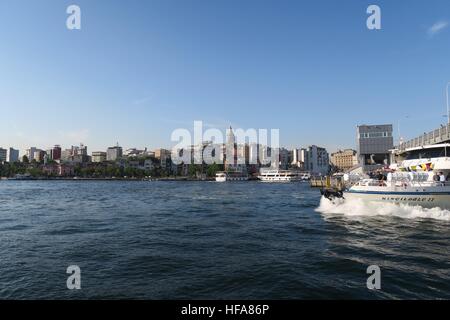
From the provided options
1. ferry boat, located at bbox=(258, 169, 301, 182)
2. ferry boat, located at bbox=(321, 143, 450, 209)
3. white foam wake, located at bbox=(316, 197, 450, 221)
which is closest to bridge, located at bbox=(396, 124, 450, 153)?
ferry boat, located at bbox=(321, 143, 450, 209)

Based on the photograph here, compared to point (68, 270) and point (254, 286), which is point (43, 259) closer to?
point (68, 270)

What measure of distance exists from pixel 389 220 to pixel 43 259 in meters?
23.5

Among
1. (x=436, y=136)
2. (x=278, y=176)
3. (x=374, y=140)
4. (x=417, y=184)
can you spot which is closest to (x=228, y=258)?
(x=417, y=184)

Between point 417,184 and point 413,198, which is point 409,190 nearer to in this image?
point 413,198

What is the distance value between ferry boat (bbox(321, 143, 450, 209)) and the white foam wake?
1.19 ft

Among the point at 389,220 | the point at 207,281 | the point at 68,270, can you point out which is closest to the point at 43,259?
the point at 68,270

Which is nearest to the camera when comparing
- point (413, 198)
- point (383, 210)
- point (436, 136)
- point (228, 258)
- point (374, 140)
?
point (228, 258)

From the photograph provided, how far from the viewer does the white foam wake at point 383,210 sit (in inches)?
1050

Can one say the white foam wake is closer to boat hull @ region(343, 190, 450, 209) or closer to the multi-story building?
boat hull @ region(343, 190, 450, 209)

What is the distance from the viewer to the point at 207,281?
11.9 meters

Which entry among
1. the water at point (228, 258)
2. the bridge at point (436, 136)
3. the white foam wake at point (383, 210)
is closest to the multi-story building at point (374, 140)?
the bridge at point (436, 136)

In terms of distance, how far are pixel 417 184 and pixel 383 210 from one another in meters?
3.43

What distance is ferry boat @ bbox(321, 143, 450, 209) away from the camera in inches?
1060

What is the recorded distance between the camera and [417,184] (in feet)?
91.1
